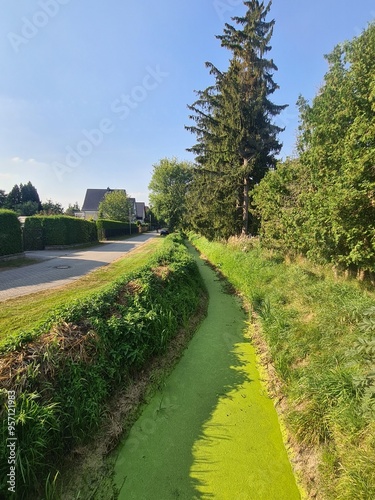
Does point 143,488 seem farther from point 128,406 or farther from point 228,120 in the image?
point 228,120

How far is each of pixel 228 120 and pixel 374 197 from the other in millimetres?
10424

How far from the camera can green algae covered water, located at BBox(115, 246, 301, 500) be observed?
264cm

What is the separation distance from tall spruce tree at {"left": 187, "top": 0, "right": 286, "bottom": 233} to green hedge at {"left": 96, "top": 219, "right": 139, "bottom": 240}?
670 inches

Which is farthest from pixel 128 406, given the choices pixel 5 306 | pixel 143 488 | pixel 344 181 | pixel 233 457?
pixel 344 181

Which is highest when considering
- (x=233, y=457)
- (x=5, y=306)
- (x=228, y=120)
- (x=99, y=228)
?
(x=228, y=120)

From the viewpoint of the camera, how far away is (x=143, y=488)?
8.61 ft

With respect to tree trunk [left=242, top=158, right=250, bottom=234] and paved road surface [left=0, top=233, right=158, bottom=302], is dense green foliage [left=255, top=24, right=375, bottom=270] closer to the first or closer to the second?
tree trunk [left=242, top=158, right=250, bottom=234]

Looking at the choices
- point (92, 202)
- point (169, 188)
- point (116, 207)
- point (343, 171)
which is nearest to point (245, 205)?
point (343, 171)

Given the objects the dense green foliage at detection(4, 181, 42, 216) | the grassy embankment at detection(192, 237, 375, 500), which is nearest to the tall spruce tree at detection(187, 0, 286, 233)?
the grassy embankment at detection(192, 237, 375, 500)

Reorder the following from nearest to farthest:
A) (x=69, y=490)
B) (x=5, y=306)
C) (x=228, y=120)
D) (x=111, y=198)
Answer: (x=69, y=490) < (x=5, y=306) < (x=228, y=120) < (x=111, y=198)

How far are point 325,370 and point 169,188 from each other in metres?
37.1

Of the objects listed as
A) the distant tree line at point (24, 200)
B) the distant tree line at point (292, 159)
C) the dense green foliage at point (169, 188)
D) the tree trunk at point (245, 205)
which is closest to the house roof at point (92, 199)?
the distant tree line at point (24, 200)

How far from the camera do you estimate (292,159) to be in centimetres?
1065

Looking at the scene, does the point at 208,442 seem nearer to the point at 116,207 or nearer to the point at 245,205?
the point at 245,205
